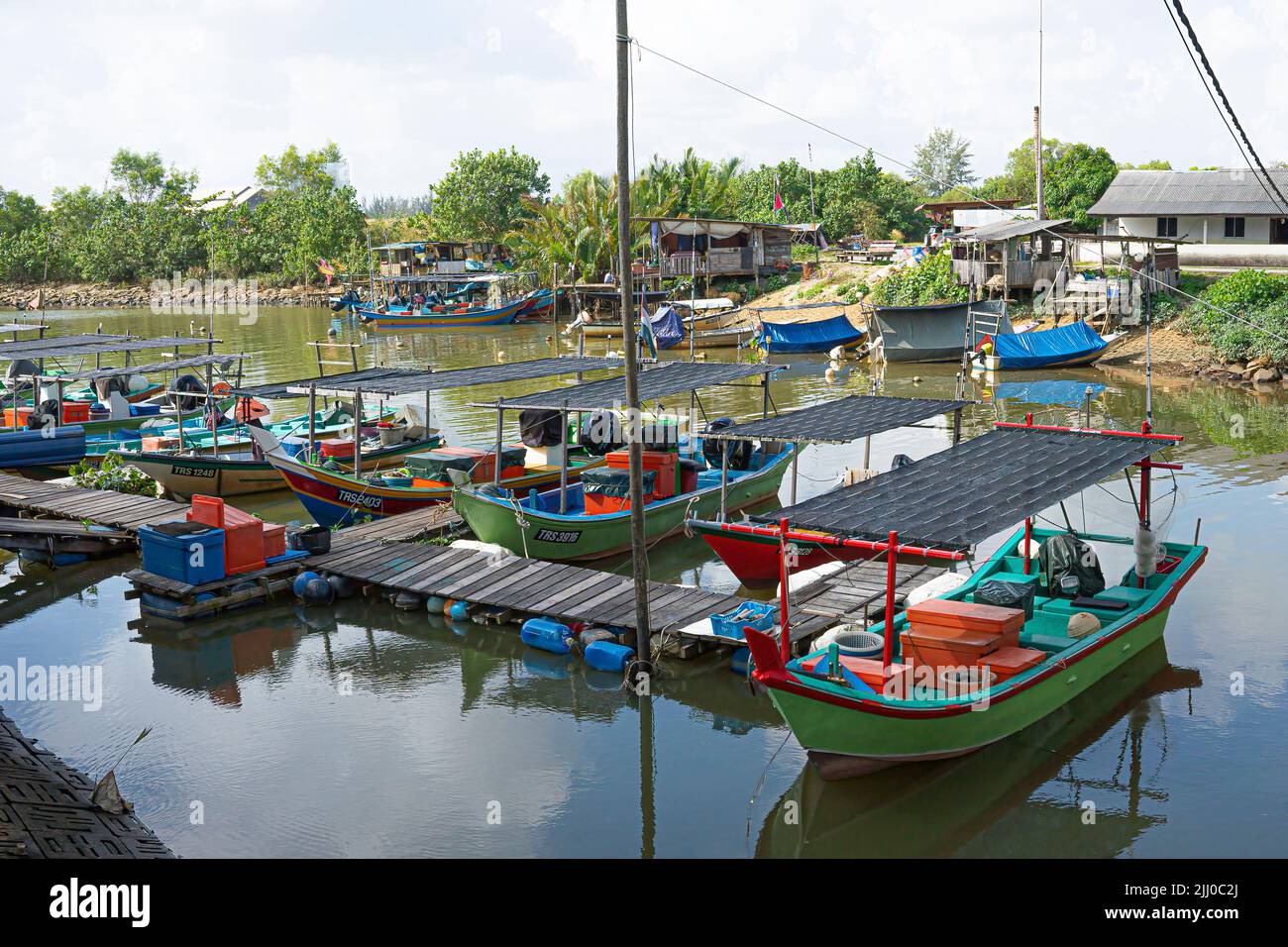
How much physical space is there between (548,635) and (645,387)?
22.0 ft

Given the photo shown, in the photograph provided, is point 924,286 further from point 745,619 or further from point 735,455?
point 745,619

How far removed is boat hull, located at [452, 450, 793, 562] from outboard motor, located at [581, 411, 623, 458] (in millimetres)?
2890

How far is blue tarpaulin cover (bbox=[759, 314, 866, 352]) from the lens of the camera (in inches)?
1828

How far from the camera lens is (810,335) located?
4669cm

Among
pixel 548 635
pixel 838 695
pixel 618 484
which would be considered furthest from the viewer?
pixel 618 484

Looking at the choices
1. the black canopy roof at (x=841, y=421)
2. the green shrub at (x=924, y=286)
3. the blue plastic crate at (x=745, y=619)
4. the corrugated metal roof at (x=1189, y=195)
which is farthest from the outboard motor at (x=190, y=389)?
the corrugated metal roof at (x=1189, y=195)

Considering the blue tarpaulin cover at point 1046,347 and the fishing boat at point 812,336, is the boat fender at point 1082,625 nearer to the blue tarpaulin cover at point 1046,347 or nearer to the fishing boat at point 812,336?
the blue tarpaulin cover at point 1046,347

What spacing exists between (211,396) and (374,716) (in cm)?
1200

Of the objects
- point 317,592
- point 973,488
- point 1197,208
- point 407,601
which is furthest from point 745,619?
point 1197,208

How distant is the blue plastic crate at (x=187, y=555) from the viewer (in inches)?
618

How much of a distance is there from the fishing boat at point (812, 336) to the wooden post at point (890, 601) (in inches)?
1418

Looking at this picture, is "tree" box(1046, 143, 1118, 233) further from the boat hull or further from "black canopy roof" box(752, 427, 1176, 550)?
"black canopy roof" box(752, 427, 1176, 550)

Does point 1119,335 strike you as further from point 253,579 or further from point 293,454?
point 253,579
